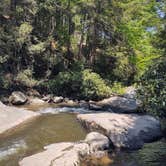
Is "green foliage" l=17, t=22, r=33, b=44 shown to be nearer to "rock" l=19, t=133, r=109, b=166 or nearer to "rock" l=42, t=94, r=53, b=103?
"rock" l=42, t=94, r=53, b=103

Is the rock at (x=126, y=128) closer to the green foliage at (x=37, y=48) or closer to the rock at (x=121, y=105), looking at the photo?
the rock at (x=121, y=105)

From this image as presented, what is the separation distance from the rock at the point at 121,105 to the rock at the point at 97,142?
22.6 feet

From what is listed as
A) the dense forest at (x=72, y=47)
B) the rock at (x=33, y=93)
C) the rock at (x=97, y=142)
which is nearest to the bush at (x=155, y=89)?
the rock at (x=97, y=142)

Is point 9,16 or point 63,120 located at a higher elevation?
point 9,16

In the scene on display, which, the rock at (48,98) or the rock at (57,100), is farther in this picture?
the rock at (48,98)

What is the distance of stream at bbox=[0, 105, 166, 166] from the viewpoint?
39.1ft

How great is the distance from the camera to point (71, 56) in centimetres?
2952

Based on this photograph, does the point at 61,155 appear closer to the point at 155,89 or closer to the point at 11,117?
the point at 155,89

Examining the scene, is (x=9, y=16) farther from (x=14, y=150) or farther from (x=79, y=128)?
(x=14, y=150)

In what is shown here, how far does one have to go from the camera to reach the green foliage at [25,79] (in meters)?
24.9

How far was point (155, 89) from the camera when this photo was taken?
12.8 meters

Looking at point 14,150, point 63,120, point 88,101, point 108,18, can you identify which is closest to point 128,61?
point 108,18

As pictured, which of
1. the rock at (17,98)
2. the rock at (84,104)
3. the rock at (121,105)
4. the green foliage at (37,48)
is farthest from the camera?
the green foliage at (37,48)

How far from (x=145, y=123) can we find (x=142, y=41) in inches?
678
